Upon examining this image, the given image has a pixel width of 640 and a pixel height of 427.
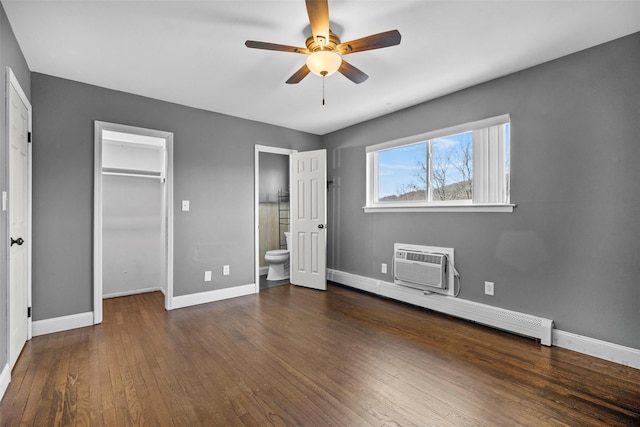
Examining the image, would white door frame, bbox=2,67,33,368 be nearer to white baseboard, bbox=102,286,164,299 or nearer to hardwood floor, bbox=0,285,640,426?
hardwood floor, bbox=0,285,640,426

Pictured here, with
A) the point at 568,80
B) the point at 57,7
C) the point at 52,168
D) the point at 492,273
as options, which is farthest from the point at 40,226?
the point at 568,80

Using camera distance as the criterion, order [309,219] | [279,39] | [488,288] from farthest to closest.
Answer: [309,219]
[488,288]
[279,39]

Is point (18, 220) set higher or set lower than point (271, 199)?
lower

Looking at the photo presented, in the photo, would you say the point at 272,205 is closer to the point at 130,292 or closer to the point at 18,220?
the point at 130,292

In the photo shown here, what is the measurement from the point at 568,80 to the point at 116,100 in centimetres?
438

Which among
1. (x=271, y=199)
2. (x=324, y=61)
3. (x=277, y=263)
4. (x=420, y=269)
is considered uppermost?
(x=324, y=61)

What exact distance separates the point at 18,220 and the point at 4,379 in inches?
46.3

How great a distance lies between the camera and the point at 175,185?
12.1 feet

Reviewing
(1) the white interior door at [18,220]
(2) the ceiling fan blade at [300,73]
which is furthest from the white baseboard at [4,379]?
(2) the ceiling fan blade at [300,73]

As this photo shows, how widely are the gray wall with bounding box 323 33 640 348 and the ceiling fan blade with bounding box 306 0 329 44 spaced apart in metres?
2.03

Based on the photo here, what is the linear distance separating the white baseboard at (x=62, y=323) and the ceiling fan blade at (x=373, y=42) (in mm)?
3462

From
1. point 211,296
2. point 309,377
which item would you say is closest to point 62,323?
point 211,296

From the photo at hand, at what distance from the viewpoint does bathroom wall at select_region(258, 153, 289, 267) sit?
5.75 m

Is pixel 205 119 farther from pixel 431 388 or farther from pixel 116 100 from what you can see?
pixel 431 388
